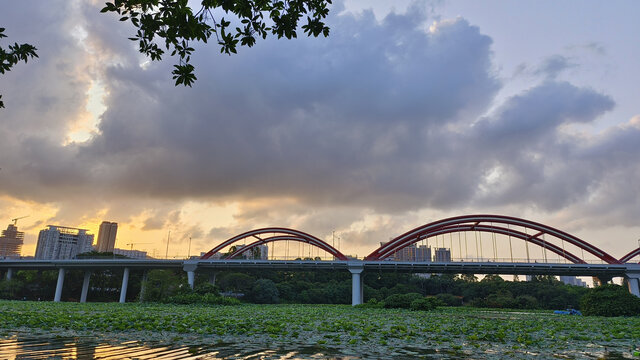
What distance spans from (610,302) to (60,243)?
8257 inches

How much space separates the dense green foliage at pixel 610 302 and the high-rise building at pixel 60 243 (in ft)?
633

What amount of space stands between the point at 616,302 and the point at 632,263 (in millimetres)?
26540

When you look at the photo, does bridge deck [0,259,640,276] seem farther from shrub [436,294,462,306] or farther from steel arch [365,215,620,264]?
shrub [436,294,462,306]

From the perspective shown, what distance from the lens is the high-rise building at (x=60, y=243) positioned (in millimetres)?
172750

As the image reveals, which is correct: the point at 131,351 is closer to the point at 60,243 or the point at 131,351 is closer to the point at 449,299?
the point at 449,299

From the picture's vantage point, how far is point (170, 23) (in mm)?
6145

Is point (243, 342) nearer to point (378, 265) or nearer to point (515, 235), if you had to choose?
point (378, 265)


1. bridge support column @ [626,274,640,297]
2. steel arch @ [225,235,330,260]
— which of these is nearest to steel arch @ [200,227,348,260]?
steel arch @ [225,235,330,260]

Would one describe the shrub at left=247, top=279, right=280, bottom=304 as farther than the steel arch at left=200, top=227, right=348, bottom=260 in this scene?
Yes

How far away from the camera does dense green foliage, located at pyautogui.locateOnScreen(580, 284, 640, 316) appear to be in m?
31.0

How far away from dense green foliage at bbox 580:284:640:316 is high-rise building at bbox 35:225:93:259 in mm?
192798

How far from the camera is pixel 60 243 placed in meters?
178

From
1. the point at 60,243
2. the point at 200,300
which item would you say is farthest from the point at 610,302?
the point at 60,243

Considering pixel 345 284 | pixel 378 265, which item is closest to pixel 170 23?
pixel 378 265
